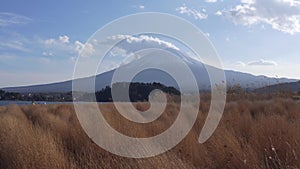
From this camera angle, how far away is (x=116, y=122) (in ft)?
28.8

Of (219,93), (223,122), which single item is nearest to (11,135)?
(223,122)

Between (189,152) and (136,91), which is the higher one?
(136,91)

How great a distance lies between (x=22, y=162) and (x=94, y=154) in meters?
1.26

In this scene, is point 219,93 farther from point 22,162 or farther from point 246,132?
point 22,162

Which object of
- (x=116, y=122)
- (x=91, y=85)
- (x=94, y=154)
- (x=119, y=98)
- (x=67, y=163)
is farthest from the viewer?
(x=119, y=98)

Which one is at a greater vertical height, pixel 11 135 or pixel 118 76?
pixel 118 76

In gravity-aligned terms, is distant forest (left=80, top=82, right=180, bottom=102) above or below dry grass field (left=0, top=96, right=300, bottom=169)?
above

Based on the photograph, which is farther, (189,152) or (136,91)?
(136,91)

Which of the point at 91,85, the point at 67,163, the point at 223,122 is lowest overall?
the point at 67,163

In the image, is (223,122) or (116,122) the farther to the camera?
(116,122)

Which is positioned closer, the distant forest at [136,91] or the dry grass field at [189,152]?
the dry grass field at [189,152]

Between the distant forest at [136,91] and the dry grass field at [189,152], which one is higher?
the distant forest at [136,91]

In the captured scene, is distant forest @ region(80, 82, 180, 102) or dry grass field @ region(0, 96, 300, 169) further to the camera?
distant forest @ region(80, 82, 180, 102)

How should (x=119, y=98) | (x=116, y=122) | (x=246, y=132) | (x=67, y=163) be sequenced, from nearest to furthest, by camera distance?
1. (x=67, y=163)
2. (x=246, y=132)
3. (x=116, y=122)
4. (x=119, y=98)
